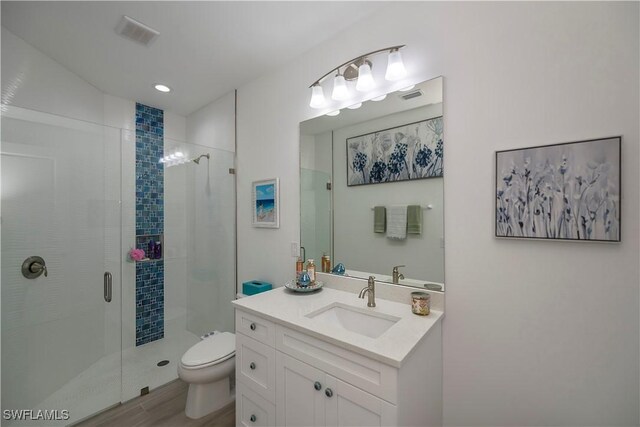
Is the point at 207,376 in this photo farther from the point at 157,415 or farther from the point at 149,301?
the point at 149,301

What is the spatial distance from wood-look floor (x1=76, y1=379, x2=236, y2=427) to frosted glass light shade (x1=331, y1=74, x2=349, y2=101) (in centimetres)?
223

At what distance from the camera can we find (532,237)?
3.77 feet

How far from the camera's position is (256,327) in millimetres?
1444

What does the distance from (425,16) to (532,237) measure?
4.12ft

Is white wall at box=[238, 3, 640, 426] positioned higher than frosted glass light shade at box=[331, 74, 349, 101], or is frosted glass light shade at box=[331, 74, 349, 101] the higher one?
frosted glass light shade at box=[331, 74, 349, 101]

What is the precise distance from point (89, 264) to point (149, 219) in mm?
671

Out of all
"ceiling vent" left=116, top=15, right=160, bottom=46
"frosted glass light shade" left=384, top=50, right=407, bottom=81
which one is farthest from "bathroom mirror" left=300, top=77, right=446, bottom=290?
"ceiling vent" left=116, top=15, right=160, bottom=46

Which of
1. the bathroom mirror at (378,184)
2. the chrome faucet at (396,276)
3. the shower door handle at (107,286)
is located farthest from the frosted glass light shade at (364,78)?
the shower door handle at (107,286)

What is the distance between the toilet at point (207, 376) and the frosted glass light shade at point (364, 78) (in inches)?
77.1

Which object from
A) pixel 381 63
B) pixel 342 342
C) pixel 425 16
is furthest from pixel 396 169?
pixel 342 342

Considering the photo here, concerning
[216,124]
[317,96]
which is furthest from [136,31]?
[317,96]

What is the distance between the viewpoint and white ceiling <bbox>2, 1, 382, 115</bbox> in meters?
1.58

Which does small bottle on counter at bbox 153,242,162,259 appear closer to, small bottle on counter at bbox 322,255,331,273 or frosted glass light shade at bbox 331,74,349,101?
small bottle on counter at bbox 322,255,331,273

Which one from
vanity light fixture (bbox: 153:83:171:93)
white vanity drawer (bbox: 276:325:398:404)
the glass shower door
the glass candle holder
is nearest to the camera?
white vanity drawer (bbox: 276:325:398:404)
